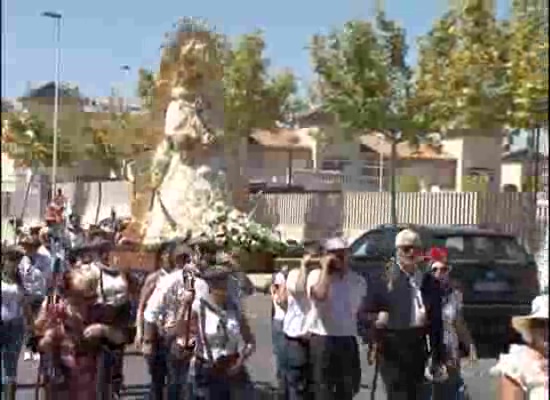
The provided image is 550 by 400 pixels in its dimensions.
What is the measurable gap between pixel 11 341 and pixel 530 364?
519 cm

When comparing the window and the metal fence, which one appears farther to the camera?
the window

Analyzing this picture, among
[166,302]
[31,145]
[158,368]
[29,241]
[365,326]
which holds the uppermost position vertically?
[31,145]

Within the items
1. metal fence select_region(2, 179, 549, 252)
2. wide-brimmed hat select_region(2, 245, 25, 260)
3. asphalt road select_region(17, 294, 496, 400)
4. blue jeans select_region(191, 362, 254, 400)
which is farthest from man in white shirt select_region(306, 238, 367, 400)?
metal fence select_region(2, 179, 549, 252)

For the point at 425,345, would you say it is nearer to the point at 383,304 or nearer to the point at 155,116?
the point at 383,304

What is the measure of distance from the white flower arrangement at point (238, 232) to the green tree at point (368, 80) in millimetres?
3448

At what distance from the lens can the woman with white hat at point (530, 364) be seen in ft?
17.5

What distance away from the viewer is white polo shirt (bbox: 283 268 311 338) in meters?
9.31

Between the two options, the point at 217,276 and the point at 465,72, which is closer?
the point at 217,276

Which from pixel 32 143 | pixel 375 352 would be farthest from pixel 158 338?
pixel 32 143

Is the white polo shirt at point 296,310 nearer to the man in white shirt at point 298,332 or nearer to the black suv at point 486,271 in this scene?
the man in white shirt at point 298,332

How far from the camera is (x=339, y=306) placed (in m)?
9.05

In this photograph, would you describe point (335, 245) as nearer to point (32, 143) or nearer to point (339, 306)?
point (339, 306)

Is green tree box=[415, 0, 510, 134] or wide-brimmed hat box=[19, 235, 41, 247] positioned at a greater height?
green tree box=[415, 0, 510, 134]

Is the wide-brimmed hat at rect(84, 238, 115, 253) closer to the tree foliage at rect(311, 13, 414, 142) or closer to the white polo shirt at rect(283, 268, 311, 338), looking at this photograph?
the white polo shirt at rect(283, 268, 311, 338)
